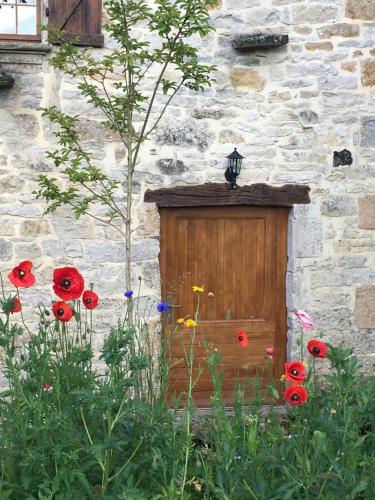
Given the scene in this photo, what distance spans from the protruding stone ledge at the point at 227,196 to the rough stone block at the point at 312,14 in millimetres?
1345

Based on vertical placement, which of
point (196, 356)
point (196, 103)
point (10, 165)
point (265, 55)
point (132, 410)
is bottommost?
point (196, 356)

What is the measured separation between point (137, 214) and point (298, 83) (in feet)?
5.59

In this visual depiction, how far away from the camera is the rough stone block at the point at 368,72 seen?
6445 millimetres

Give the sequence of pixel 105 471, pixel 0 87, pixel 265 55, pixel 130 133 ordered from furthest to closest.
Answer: pixel 265 55, pixel 0 87, pixel 130 133, pixel 105 471

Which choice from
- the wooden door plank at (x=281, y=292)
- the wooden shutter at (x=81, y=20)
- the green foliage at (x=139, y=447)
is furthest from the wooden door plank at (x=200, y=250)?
the green foliage at (x=139, y=447)

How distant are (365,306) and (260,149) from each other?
161 cm

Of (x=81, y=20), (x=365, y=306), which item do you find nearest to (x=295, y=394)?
(x=365, y=306)

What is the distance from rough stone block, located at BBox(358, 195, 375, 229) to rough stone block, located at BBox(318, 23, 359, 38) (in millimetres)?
1350

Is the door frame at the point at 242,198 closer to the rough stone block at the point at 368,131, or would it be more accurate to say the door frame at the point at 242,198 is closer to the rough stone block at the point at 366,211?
the rough stone block at the point at 366,211

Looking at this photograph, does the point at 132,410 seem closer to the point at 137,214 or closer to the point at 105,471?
the point at 105,471

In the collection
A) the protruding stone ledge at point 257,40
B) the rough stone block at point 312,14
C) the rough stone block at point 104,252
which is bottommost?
the rough stone block at point 104,252

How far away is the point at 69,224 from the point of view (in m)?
6.03

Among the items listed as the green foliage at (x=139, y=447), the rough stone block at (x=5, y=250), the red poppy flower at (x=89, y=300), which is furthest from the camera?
the rough stone block at (x=5, y=250)

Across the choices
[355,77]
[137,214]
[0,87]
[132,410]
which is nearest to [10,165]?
[0,87]
